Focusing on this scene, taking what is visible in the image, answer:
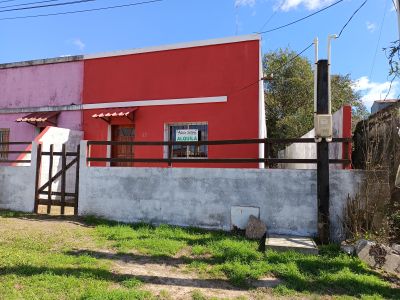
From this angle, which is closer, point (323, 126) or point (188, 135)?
point (323, 126)

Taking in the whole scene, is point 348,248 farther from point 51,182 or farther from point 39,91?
point 39,91

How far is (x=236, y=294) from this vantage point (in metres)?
4.55

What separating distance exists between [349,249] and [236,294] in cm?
260

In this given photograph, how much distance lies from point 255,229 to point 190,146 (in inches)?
190

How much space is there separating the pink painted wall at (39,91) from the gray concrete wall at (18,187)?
10.9 ft

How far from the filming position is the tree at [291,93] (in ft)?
76.1

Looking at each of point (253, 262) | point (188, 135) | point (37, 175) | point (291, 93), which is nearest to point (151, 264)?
point (253, 262)

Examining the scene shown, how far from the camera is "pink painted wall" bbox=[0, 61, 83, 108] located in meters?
13.3

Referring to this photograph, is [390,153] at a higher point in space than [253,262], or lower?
higher

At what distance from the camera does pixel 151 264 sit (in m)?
5.55

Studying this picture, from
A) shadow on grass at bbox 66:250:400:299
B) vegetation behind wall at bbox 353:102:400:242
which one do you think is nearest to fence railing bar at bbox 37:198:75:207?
shadow on grass at bbox 66:250:400:299

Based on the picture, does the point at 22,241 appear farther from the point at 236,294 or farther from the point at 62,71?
the point at 62,71

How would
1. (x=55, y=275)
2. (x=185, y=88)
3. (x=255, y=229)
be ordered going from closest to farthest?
(x=55, y=275) < (x=255, y=229) < (x=185, y=88)

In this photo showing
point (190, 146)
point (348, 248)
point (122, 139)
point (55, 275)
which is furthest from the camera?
point (122, 139)
